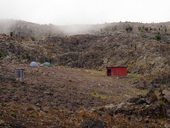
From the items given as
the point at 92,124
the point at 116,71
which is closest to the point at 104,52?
the point at 116,71

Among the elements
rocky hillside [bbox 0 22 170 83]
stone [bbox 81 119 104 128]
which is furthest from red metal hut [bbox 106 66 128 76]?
stone [bbox 81 119 104 128]

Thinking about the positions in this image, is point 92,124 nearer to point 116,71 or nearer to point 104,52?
point 116,71

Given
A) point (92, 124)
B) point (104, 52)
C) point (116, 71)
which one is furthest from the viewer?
point (104, 52)

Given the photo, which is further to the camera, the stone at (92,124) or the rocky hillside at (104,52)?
the rocky hillside at (104,52)

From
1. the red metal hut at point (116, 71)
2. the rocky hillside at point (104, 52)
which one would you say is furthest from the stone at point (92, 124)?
the rocky hillside at point (104, 52)

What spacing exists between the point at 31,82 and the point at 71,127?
13625 millimetres

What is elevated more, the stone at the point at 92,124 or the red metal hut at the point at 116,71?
the stone at the point at 92,124

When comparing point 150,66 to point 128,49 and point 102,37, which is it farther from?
point 102,37

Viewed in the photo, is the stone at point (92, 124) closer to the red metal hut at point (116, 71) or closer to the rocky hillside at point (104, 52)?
the red metal hut at point (116, 71)

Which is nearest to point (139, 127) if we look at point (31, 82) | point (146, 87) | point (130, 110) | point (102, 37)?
point (130, 110)

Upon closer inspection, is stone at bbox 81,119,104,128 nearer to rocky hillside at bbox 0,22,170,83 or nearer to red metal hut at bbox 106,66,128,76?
red metal hut at bbox 106,66,128,76

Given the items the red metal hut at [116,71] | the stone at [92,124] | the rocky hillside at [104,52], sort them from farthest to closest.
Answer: the rocky hillside at [104,52] < the red metal hut at [116,71] < the stone at [92,124]

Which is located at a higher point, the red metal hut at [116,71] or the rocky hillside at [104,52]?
the rocky hillside at [104,52]

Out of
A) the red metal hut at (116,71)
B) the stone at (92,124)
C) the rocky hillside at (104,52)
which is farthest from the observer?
the rocky hillside at (104,52)
